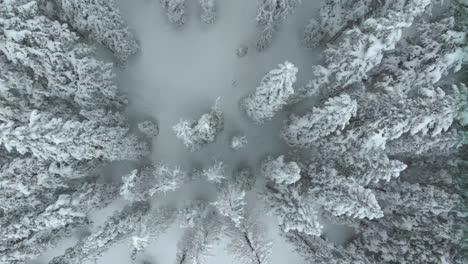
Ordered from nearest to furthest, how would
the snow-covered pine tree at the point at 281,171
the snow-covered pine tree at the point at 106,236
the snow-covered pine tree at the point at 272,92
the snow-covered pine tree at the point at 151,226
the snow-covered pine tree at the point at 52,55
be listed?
1. the snow-covered pine tree at the point at 272,92
2. the snow-covered pine tree at the point at 52,55
3. the snow-covered pine tree at the point at 281,171
4. the snow-covered pine tree at the point at 151,226
5. the snow-covered pine tree at the point at 106,236

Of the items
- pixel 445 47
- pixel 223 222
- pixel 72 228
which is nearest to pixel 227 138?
pixel 223 222

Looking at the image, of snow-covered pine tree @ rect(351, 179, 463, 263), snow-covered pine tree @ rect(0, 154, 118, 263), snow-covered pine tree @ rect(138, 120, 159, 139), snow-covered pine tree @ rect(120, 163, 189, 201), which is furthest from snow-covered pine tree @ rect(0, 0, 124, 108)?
snow-covered pine tree @ rect(351, 179, 463, 263)

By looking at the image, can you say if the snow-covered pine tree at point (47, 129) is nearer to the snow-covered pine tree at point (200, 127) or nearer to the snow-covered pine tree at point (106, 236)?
the snow-covered pine tree at point (106, 236)

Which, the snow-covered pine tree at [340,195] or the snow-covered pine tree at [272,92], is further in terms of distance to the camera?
the snow-covered pine tree at [340,195]

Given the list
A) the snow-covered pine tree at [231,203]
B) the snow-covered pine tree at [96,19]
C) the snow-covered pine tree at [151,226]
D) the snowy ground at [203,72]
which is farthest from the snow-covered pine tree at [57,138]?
the snow-covered pine tree at [231,203]

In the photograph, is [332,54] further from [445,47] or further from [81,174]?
[81,174]

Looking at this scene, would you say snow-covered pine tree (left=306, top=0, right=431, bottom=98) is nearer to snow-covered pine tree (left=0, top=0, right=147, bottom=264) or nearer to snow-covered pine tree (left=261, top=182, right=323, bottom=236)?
snow-covered pine tree (left=261, top=182, right=323, bottom=236)

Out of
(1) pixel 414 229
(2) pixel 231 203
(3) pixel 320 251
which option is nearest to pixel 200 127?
(2) pixel 231 203
